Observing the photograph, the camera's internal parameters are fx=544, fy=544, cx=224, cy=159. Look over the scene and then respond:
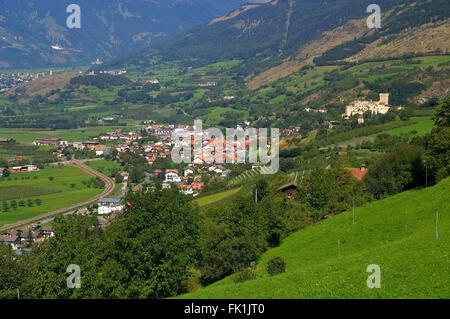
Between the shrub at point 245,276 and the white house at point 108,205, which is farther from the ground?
the shrub at point 245,276

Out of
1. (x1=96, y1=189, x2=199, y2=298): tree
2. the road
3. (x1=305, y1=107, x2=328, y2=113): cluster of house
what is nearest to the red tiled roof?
(x1=96, y1=189, x2=199, y2=298): tree

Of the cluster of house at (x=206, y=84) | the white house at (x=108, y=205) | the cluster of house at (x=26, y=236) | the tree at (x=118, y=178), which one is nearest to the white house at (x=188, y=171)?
the tree at (x=118, y=178)

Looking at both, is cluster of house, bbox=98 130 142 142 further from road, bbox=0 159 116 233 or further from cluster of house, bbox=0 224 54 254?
cluster of house, bbox=0 224 54 254

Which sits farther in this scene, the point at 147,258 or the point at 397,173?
the point at 397,173

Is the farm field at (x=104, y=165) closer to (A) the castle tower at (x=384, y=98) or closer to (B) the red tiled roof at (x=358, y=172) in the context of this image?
(A) the castle tower at (x=384, y=98)

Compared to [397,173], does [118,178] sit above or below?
below

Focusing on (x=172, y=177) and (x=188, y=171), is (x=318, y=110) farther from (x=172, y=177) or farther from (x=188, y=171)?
(x=172, y=177)

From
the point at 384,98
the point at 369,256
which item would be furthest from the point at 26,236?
the point at 384,98
